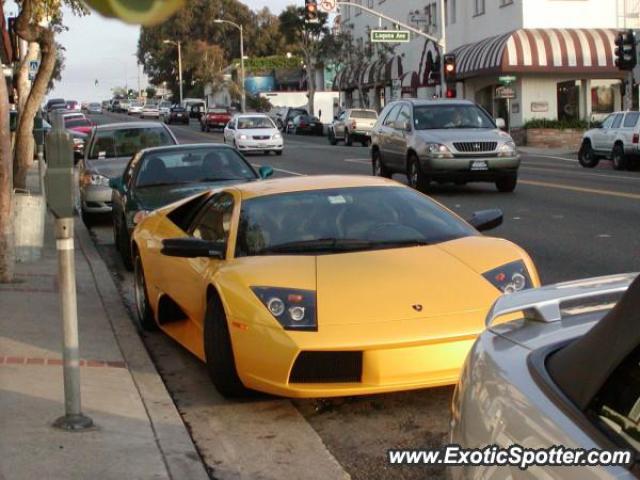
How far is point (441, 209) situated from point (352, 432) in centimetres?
227

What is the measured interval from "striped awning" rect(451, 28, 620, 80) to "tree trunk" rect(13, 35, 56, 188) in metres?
30.6

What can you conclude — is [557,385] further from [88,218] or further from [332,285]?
[88,218]

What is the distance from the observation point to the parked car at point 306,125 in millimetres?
61844

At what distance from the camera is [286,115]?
216 feet

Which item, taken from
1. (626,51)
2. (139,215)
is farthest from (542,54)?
(139,215)

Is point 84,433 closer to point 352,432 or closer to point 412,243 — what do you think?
point 352,432

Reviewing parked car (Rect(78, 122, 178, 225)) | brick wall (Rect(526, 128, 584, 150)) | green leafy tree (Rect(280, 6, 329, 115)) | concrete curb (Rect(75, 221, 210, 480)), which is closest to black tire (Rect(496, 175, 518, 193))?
parked car (Rect(78, 122, 178, 225))

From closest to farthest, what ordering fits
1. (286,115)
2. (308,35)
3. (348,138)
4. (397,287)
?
(397,287), (348,138), (286,115), (308,35)

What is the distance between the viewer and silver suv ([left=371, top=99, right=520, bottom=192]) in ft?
64.5

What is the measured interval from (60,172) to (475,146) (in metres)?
15.2

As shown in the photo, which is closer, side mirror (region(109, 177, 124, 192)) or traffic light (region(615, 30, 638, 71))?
side mirror (region(109, 177, 124, 192))

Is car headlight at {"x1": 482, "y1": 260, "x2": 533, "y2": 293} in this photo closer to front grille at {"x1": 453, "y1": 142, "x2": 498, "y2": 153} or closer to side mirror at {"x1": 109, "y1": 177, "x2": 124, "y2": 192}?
side mirror at {"x1": 109, "y1": 177, "x2": 124, "y2": 192}

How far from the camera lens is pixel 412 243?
688 centimetres

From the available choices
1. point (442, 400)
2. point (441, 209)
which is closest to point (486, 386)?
point (442, 400)
